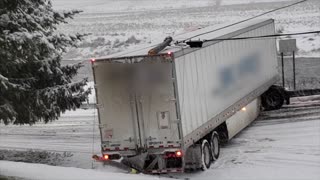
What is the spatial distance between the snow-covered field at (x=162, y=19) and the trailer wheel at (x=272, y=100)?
14.3m

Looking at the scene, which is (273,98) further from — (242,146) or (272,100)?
(242,146)

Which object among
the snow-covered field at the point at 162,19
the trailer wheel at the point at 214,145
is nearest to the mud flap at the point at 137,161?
the trailer wheel at the point at 214,145

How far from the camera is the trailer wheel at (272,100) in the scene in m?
24.3

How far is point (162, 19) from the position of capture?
63.4 m

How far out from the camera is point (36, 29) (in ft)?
54.6

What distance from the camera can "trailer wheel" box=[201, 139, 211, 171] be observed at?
617 inches

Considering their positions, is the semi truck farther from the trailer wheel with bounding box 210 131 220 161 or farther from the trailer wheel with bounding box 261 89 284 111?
the trailer wheel with bounding box 261 89 284 111

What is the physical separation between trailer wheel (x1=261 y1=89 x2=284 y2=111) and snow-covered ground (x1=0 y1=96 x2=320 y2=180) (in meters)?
0.35

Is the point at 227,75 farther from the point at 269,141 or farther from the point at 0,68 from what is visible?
the point at 0,68

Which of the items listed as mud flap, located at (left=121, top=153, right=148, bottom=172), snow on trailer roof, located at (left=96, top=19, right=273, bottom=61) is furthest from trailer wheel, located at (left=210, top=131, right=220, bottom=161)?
snow on trailer roof, located at (left=96, top=19, right=273, bottom=61)

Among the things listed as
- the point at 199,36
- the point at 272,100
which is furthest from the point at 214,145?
the point at 272,100

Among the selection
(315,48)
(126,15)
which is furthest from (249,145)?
(126,15)

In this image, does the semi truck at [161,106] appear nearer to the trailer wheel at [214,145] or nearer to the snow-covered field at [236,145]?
the trailer wheel at [214,145]

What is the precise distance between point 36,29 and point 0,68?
157 centimetres
